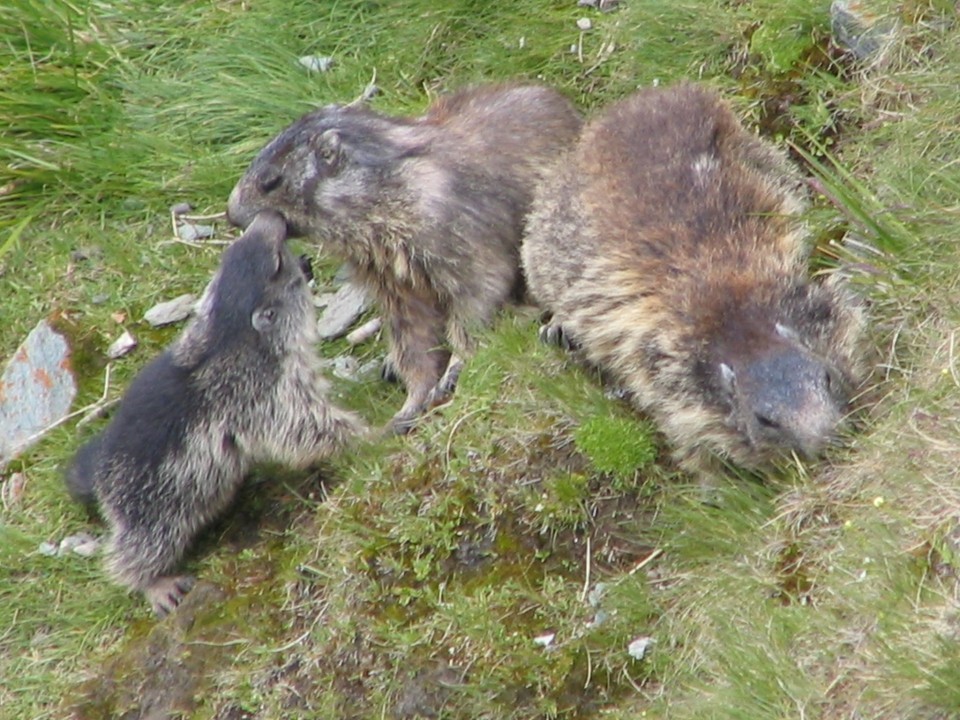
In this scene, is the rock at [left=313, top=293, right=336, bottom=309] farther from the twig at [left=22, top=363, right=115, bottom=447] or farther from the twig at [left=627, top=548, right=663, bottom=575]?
the twig at [left=627, top=548, right=663, bottom=575]

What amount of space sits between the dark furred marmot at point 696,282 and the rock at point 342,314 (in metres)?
1.28

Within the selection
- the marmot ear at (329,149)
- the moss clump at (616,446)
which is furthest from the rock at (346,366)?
the moss clump at (616,446)

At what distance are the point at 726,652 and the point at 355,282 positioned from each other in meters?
2.97

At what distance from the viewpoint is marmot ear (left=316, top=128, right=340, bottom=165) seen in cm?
691

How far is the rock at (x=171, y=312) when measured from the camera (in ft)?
26.0

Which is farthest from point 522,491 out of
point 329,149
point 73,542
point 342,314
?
point 73,542

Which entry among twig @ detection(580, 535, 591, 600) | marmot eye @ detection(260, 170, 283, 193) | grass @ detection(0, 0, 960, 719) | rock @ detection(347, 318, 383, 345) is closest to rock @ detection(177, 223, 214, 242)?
grass @ detection(0, 0, 960, 719)

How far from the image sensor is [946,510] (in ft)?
15.3

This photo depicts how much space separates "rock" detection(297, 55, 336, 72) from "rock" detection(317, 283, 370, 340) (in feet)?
4.58

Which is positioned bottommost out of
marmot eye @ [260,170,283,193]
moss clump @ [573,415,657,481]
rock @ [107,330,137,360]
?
rock @ [107,330,137,360]

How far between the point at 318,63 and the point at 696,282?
3.31m

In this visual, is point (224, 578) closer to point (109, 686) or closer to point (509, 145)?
point (109, 686)

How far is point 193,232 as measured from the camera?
8.18m

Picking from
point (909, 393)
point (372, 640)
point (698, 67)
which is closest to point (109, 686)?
point (372, 640)
